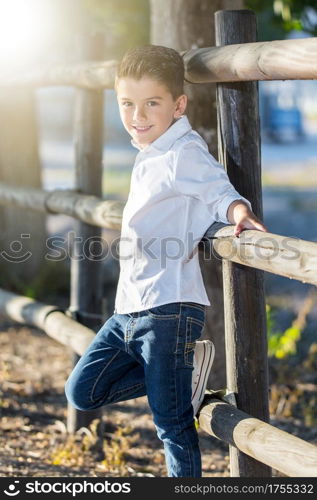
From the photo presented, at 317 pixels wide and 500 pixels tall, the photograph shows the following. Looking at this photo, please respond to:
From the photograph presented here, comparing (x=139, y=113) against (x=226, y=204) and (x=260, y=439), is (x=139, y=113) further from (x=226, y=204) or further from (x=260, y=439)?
(x=260, y=439)

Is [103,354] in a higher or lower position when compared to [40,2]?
lower

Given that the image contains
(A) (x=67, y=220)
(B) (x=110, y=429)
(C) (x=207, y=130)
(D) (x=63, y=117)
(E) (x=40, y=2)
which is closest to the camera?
(C) (x=207, y=130)

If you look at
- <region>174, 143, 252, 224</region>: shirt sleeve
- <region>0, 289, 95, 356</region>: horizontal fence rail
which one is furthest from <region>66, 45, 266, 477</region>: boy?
<region>0, 289, 95, 356</region>: horizontal fence rail

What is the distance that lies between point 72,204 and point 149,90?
1.41 metres

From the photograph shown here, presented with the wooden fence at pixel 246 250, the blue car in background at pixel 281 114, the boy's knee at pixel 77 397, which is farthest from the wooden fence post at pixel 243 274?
the blue car in background at pixel 281 114

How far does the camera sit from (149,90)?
2758mm

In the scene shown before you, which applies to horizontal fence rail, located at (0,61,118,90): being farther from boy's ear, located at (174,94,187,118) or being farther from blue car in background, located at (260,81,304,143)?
blue car in background, located at (260,81,304,143)

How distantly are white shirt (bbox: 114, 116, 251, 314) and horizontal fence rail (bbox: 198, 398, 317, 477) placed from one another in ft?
1.27

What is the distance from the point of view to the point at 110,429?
4414 mm
